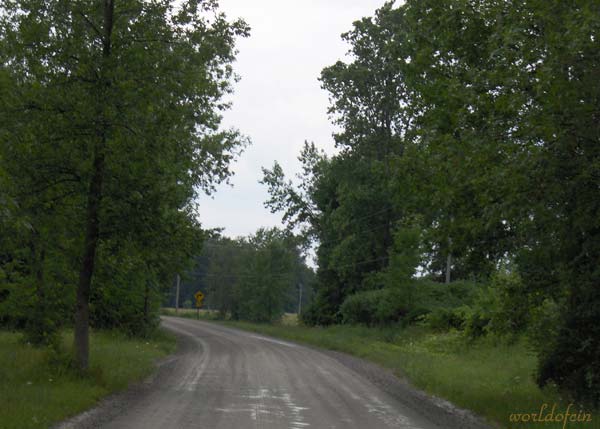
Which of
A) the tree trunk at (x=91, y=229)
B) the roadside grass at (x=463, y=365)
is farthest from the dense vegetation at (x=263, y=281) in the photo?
the tree trunk at (x=91, y=229)

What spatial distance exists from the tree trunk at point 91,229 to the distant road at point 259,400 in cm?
175

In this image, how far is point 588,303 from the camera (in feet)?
44.9

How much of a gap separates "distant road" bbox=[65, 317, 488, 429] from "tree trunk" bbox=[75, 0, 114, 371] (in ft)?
5.75

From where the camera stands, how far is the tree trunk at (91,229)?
16281 millimetres

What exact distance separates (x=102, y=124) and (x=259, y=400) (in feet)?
21.9

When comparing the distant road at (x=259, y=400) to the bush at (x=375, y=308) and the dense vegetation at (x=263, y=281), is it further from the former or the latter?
the dense vegetation at (x=263, y=281)

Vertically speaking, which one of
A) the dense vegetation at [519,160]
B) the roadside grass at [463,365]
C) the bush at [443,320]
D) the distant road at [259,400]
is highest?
the dense vegetation at [519,160]

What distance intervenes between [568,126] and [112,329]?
26.9 m

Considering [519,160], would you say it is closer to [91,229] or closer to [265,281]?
[91,229]

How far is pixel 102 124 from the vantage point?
15523 millimetres

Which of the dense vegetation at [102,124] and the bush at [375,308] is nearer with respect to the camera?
the dense vegetation at [102,124]

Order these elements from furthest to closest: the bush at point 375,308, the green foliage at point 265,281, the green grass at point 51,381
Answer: the green foliage at point 265,281 < the bush at point 375,308 < the green grass at point 51,381

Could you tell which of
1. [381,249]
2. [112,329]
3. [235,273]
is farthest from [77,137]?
[235,273]

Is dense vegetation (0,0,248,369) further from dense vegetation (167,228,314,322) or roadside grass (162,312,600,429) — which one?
dense vegetation (167,228,314,322)
